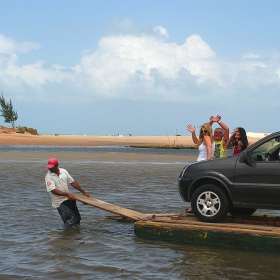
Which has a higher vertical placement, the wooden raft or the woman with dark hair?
the woman with dark hair

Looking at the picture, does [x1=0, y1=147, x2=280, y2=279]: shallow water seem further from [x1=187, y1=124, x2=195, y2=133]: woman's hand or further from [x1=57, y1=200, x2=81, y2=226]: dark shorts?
[x1=187, y1=124, x2=195, y2=133]: woman's hand

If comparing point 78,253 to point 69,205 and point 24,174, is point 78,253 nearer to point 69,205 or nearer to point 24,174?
point 69,205

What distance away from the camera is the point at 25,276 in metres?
6.65

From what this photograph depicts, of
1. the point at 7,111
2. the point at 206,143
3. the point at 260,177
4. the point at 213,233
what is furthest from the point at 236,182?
the point at 7,111

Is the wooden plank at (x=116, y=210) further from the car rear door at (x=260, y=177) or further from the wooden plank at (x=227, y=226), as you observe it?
the car rear door at (x=260, y=177)

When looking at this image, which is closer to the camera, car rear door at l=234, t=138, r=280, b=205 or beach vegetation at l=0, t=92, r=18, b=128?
car rear door at l=234, t=138, r=280, b=205

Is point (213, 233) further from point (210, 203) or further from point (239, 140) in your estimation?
point (239, 140)

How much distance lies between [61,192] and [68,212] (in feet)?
1.68

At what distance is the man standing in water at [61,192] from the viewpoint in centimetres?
938

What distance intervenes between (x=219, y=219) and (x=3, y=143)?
5465 centimetres

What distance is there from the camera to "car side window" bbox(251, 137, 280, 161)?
8188 millimetres

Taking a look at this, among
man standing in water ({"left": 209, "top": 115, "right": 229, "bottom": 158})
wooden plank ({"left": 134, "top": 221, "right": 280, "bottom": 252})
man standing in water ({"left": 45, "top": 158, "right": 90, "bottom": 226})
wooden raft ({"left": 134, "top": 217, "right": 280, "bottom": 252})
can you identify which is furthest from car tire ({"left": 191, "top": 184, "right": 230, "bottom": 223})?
man standing in water ({"left": 45, "top": 158, "right": 90, "bottom": 226})

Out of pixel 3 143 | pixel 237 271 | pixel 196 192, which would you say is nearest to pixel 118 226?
pixel 196 192

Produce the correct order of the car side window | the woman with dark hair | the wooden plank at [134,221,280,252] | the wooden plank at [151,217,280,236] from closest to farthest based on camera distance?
the wooden plank at [134,221,280,252] < the wooden plank at [151,217,280,236] < the car side window < the woman with dark hair
